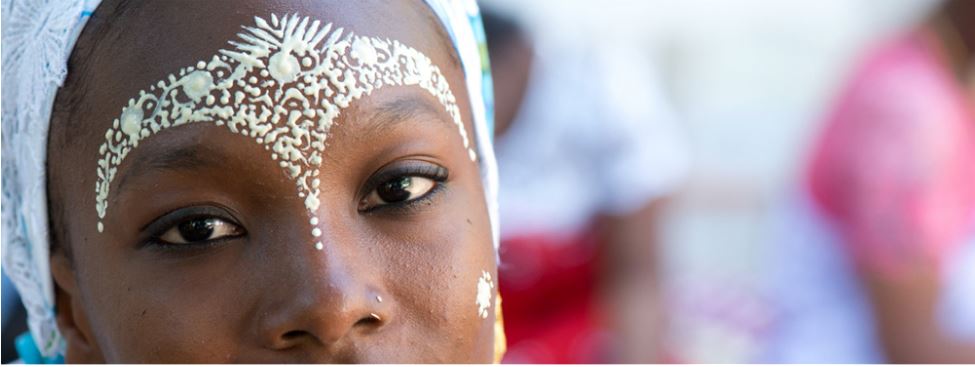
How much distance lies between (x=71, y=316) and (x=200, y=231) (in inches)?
15.2

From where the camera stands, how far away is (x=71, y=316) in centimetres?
187

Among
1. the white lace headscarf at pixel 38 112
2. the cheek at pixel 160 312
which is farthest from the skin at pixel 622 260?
the cheek at pixel 160 312

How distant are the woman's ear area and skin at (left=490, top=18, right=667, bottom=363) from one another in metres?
1.64

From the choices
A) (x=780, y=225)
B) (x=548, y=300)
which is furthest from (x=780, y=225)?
(x=548, y=300)

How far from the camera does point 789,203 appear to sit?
382 centimetres

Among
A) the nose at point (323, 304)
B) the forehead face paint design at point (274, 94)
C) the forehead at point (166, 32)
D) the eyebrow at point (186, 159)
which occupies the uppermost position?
the forehead at point (166, 32)

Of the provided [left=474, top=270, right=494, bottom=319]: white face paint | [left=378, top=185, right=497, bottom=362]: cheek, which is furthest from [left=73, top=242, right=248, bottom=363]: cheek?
[left=474, top=270, right=494, bottom=319]: white face paint

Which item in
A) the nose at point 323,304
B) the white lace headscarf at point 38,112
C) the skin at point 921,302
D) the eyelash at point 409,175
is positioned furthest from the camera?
the skin at point 921,302

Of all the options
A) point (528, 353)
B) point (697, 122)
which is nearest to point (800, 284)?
point (528, 353)

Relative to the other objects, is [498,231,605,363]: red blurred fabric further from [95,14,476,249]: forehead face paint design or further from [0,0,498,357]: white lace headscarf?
[95,14,476,249]: forehead face paint design

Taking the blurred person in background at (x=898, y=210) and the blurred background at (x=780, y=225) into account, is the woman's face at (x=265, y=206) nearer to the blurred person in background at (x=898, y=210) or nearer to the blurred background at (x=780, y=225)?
the blurred background at (x=780, y=225)

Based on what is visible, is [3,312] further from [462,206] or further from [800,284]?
[800,284]

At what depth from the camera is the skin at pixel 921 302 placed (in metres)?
3.27

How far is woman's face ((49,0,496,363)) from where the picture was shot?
1.56 metres
